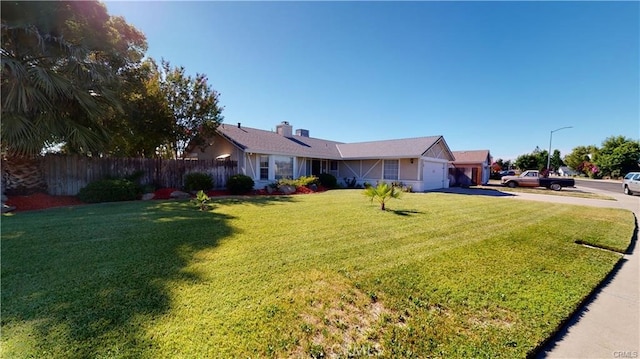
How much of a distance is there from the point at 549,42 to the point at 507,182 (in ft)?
54.3

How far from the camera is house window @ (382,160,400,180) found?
67.9 ft

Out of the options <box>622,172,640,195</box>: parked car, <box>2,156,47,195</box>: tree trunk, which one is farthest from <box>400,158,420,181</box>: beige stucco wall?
<box>2,156,47,195</box>: tree trunk

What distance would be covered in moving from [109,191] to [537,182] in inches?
1258

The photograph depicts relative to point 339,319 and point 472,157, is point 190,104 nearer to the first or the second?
point 339,319

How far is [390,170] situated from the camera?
21031 mm

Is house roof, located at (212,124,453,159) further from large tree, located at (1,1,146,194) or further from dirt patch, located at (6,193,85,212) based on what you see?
dirt patch, located at (6,193,85,212)

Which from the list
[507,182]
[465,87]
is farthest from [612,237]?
[507,182]

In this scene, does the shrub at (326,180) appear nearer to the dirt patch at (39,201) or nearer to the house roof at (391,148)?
the house roof at (391,148)

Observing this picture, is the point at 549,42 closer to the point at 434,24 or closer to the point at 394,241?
the point at 434,24

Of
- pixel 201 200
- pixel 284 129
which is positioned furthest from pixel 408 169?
pixel 201 200

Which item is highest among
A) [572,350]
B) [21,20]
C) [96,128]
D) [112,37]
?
[112,37]

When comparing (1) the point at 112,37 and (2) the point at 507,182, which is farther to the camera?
(2) the point at 507,182

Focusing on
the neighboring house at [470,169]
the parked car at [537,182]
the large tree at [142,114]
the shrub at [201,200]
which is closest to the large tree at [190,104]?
the large tree at [142,114]

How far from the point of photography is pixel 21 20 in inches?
342
